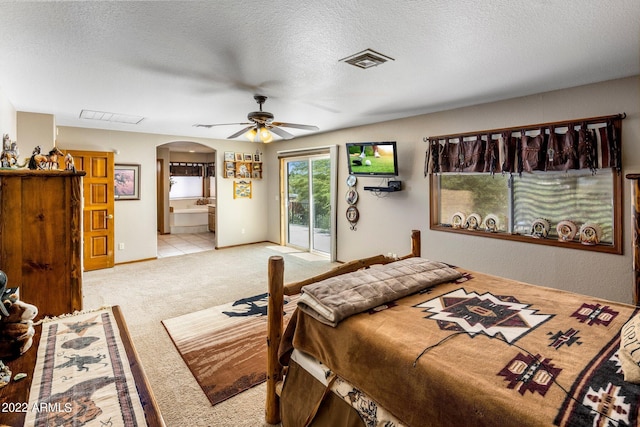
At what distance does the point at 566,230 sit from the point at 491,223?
769 mm

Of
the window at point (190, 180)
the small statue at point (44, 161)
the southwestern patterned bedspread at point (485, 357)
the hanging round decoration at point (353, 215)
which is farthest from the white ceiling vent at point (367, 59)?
the window at point (190, 180)

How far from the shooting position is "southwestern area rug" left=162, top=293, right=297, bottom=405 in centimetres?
240

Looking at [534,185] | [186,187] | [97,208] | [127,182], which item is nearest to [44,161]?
[97,208]

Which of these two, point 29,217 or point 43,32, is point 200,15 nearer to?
point 43,32

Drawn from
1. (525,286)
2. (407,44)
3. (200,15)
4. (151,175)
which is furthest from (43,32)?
(151,175)

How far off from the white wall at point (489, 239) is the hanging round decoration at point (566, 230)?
0.42 feet

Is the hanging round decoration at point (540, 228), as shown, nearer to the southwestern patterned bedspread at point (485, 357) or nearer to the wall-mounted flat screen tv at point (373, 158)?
the wall-mounted flat screen tv at point (373, 158)

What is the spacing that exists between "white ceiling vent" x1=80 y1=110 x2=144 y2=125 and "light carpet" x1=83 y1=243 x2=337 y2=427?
2397mm

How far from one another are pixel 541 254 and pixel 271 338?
10.4ft

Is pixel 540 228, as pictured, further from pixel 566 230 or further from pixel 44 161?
pixel 44 161

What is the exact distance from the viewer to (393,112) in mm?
4422

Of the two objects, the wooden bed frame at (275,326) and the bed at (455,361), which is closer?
the bed at (455,361)

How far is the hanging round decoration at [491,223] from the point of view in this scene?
396 cm

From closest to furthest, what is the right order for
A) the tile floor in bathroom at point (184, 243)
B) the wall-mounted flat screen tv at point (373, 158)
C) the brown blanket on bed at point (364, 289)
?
the brown blanket on bed at point (364, 289)
the wall-mounted flat screen tv at point (373, 158)
the tile floor in bathroom at point (184, 243)
